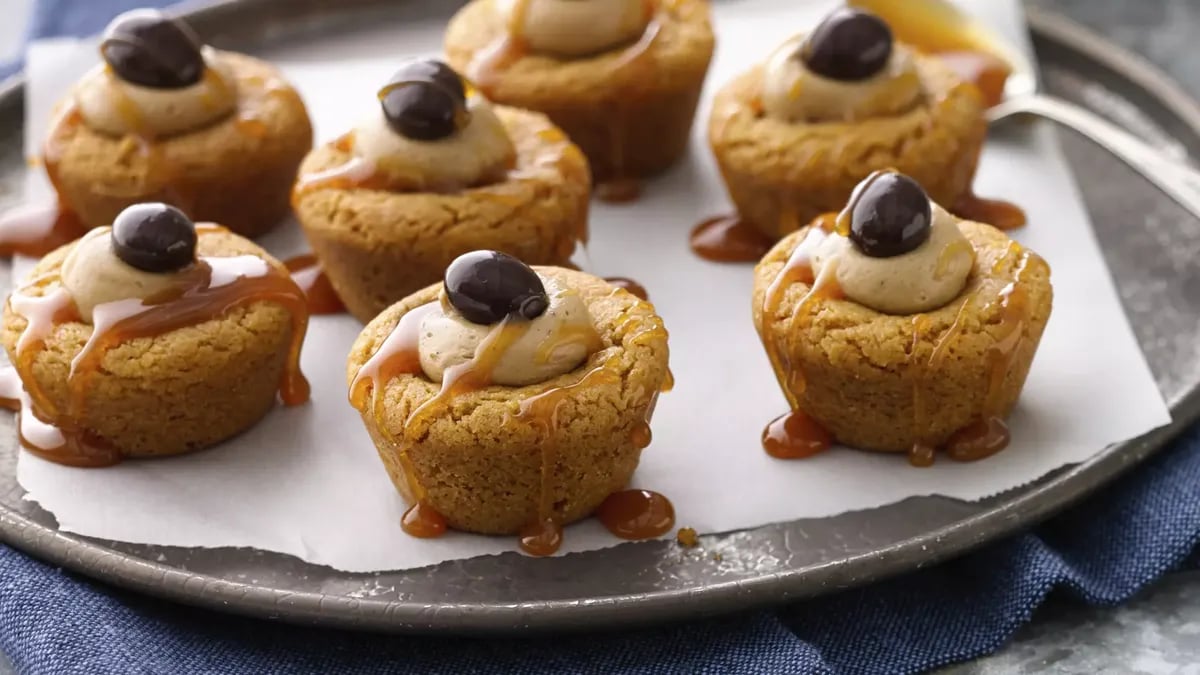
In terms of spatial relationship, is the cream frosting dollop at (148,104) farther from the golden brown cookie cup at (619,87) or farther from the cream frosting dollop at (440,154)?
the golden brown cookie cup at (619,87)

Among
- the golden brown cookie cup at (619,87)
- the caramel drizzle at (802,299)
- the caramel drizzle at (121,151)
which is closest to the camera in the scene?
the caramel drizzle at (802,299)

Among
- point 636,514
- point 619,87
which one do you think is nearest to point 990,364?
point 636,514

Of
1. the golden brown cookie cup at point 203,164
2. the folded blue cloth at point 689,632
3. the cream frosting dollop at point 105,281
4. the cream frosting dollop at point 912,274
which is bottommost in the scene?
the folded blue cloth at point 689,632

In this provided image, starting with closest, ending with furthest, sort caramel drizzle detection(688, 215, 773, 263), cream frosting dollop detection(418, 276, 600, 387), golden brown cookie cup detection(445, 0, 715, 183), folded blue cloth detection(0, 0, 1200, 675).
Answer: folded blue cloth detection(0, 0, 1200, 675) < cream frosting dollop detection(418, 276, 600, 387) < caramel drizzle detection(688, 215, 773, 263) < golden brown cookie cup detection(445, 0, 715, 183)

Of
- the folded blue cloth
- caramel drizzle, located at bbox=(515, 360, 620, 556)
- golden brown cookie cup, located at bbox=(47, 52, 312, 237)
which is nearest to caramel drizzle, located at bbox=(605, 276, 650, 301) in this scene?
caramel drizzle, located at bbox=(515, 360, 620, 556)

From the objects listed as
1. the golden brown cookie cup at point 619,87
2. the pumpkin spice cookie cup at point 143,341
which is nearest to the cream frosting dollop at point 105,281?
the pumpkin spice cookie cup at point 143,341

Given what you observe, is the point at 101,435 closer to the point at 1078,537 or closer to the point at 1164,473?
the point at 1078,537

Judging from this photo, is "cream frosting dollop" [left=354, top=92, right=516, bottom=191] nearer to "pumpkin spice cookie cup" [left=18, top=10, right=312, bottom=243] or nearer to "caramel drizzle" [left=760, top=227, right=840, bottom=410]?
"pumpkin spice cookie cup" [left=18, top=10, right=312, bottom=243]
